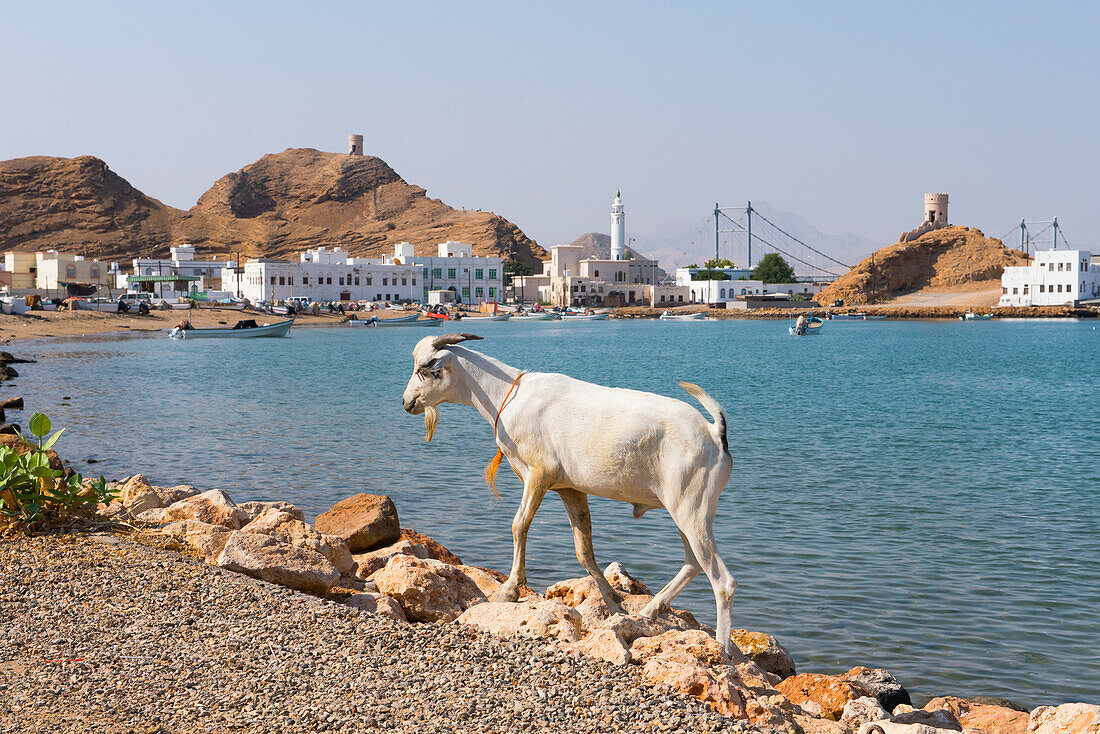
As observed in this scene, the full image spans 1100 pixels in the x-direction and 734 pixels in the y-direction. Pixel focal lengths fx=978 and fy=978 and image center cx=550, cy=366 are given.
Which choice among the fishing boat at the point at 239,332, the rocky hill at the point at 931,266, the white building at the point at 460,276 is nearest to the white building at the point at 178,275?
the white building at the point at 460,276

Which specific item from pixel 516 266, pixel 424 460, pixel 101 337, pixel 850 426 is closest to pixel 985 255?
pixel 516 266

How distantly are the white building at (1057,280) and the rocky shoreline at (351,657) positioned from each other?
151m

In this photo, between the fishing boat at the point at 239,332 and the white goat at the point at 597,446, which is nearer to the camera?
the white goat at the point at 597,446

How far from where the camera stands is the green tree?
185 metres

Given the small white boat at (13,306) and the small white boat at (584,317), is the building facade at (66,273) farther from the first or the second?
the small white boat at (584,317)

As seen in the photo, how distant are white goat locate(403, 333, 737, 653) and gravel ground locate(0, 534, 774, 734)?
3.69 ft

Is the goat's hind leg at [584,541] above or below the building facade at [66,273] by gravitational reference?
below

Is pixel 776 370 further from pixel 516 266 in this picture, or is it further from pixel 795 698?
pixel 516 266

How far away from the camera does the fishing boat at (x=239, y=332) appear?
253ft

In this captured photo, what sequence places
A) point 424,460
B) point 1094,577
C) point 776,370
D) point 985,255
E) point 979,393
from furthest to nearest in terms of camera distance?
point 985,255 < point 776,370 < point 979,393 < point 424,460 < point 1094,577

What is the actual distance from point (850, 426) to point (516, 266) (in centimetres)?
16214

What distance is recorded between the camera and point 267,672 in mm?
5645

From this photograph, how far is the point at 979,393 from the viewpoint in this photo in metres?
43.9

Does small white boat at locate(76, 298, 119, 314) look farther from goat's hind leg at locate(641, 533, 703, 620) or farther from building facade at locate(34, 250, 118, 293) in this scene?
goat's hind leg at locate(641, 533, 703, 620)
